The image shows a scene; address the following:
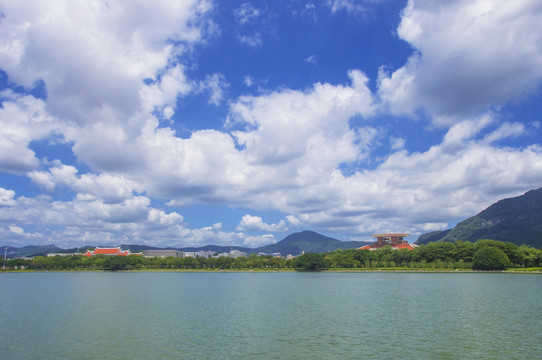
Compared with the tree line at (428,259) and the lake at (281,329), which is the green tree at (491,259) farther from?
the lake at (281,329)

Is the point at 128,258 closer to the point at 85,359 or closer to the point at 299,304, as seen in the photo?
the point at 299,304

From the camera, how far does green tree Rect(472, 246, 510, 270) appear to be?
124 m

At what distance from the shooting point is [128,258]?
196250 mm

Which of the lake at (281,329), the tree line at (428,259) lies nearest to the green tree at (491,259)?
the tree line at (428,259)

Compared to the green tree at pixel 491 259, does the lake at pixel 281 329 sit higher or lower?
lower

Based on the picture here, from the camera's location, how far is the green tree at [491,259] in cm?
12450

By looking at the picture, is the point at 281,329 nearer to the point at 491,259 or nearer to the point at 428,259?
the point at 491,259

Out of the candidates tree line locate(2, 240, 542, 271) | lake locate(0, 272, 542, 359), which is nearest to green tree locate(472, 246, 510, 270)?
tree line locate(2, 240, 542, 271)

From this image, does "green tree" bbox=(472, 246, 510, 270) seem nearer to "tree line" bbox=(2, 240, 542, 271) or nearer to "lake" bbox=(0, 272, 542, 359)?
"tree line" bbox=(2, 240, 542, 271)

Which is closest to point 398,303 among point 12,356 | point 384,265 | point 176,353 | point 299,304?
point 299,304

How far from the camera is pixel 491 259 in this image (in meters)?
125

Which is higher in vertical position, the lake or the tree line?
the tree line

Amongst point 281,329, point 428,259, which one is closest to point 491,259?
point 428,259

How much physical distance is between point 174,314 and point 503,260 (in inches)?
4726
